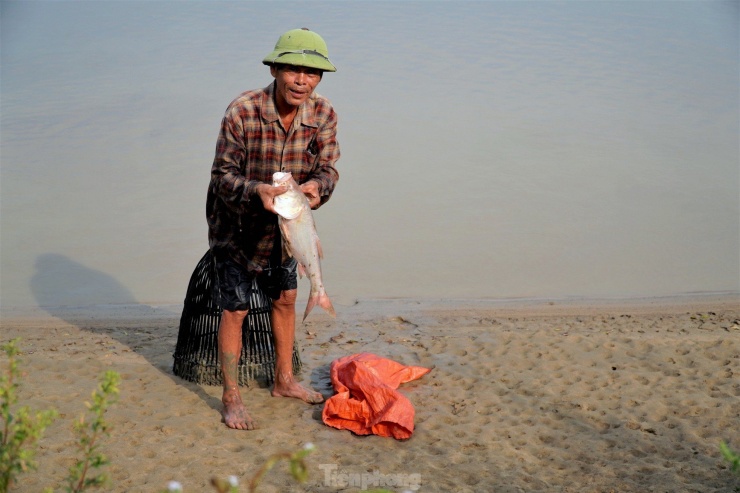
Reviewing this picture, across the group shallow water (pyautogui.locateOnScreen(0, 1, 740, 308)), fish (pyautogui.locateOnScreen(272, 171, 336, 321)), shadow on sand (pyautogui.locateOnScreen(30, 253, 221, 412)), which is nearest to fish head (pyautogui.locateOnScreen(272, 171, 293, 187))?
fish (pyautogui.locateOnScreen(272, 171, 336, 321))

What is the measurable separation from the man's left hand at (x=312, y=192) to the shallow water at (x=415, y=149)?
3219 millimetres

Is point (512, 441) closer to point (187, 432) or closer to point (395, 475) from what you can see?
point (395, 475)

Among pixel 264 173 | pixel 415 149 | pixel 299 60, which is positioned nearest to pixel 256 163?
pixel 264 173

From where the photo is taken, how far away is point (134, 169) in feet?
34.5

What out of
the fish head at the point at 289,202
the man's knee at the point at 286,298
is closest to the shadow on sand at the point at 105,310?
the man's knee at the point at 286,298

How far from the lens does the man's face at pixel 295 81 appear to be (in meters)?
4.03

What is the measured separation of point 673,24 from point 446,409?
614 inches

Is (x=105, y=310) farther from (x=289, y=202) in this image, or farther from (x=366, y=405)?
(x=289, y=202)

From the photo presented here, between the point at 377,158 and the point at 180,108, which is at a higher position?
the point at 180,108

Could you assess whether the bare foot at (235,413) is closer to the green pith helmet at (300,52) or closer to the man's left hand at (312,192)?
the man's left hand at (312,192)

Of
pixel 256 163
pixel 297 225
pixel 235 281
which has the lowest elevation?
pixel 235 281

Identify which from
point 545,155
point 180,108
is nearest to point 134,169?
point 180,108

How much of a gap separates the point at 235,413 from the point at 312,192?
4.49ft

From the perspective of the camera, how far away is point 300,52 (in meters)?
4.00
